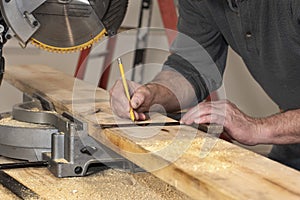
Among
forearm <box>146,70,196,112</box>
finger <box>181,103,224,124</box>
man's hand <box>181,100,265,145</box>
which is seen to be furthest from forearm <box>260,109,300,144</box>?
forearm <box>146,70,196,112</box>

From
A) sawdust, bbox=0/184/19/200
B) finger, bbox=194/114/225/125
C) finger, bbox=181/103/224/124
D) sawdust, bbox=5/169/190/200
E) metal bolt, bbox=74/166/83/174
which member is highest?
finger, bbox=181/103/224/124

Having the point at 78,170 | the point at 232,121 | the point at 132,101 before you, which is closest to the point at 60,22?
the point at 132,101

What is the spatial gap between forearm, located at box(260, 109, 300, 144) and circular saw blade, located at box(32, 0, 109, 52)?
1.75ft

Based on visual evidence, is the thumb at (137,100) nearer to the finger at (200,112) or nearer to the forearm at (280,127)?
the finger at (200,112)

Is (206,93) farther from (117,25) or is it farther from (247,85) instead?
(247,85)

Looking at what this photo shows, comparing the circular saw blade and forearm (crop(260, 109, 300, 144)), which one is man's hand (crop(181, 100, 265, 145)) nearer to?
forearm (crop(260, 109, 300, 144))

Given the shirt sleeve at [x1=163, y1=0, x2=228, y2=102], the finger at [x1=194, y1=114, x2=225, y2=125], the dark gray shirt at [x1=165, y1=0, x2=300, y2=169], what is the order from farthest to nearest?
the shirt sleeve at [x1=163, y1=0, x2=228, y2=102]
the dark gray shirt at [x1=165, y1=0, x2=300, y2=169]
the finger at [x1=194, y1=114, x2=225, y2=125]

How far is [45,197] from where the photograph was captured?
154cm

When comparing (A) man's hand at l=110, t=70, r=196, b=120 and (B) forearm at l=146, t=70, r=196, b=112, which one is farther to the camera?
(B) forearm at l=146, t=70, r=196, b=112

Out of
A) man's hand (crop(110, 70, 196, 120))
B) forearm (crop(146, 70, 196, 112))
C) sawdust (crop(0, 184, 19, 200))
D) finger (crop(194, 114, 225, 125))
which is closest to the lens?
sawdust (crop(0, 184, 19, 200))

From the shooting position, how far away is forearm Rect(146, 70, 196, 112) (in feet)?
7.00

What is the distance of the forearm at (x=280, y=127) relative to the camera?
5.66ft

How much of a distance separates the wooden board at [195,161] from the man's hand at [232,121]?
3.4 inches

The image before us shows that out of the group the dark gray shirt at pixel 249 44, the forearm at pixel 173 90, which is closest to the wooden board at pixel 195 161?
the forearm at pixel 173 90
